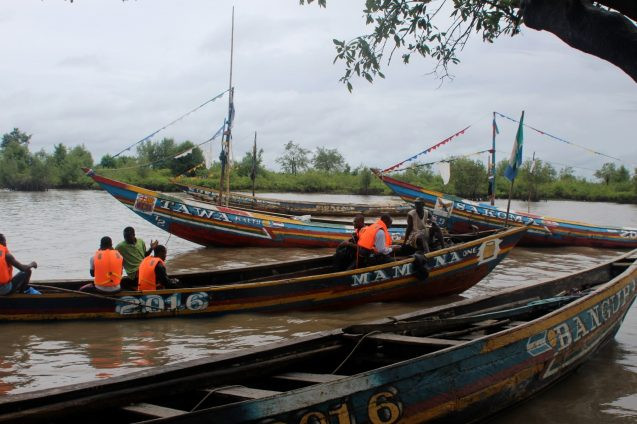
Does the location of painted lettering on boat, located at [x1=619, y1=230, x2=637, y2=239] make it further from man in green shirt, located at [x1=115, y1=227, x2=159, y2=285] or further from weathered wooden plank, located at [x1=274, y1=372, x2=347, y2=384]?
weathered wooden plank, located at [x1=274, y1=372, x2=347, y2=384]

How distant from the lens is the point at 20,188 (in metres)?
52.2

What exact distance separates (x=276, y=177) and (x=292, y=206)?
117ft

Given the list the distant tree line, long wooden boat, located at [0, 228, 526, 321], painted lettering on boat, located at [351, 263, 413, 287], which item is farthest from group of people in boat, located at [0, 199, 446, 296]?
the distant tree line

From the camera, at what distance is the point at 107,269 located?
7539 millimetres

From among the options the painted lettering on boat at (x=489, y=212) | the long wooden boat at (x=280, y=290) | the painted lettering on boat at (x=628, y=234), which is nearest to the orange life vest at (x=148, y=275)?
the long wooden boat at (x=280, y=290)

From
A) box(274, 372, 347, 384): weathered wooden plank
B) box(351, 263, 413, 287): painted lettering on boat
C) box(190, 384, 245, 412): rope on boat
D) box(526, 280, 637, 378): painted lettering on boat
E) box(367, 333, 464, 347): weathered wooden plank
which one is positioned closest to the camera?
box(190, 384, 245, 412): rope on boat

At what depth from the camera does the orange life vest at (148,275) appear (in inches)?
308

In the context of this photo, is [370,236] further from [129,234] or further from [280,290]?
[129,234]

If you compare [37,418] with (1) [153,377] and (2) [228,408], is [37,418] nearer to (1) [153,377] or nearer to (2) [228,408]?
(1) [153,377]

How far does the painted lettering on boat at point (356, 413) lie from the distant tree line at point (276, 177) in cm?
4232

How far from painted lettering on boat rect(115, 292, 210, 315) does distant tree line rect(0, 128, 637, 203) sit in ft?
125

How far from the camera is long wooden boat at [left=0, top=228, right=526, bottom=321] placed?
7520 mm

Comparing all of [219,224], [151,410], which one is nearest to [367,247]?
[151,410]

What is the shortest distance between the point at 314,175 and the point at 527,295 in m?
53.4
